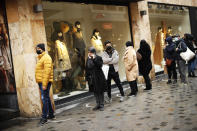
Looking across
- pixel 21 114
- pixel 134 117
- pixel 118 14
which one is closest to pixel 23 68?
pixel 21 114

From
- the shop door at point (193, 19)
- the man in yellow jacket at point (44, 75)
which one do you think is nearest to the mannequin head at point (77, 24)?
the man in yellow jacket at point (44, 75)

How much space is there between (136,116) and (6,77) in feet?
14.7

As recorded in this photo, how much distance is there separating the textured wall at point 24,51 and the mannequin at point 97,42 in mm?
3576

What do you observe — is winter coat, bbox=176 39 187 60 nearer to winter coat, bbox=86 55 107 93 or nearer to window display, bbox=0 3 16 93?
winter coat, bbox=86 55 107 93

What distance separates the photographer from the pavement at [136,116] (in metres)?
5.76

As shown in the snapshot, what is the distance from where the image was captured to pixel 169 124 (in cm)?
562

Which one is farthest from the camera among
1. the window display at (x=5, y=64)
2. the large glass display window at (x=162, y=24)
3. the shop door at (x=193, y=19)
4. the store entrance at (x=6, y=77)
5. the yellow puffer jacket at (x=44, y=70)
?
the shop door at (x=193, y=19)

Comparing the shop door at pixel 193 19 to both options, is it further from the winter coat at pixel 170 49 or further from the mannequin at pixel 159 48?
the winter coat at pixel 170 49

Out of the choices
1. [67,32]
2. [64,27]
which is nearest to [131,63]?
[67,32]

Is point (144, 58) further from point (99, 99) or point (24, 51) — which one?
point (24, 51)

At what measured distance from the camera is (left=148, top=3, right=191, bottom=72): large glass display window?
603 inches

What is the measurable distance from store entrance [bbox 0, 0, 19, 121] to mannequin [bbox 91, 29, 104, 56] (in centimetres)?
383

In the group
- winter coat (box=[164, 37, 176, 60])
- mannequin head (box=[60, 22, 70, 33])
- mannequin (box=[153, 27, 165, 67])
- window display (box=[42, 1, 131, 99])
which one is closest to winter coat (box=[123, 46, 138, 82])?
winter coat (box=[164, 37, 176, 60])

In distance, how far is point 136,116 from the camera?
664 centimetres
